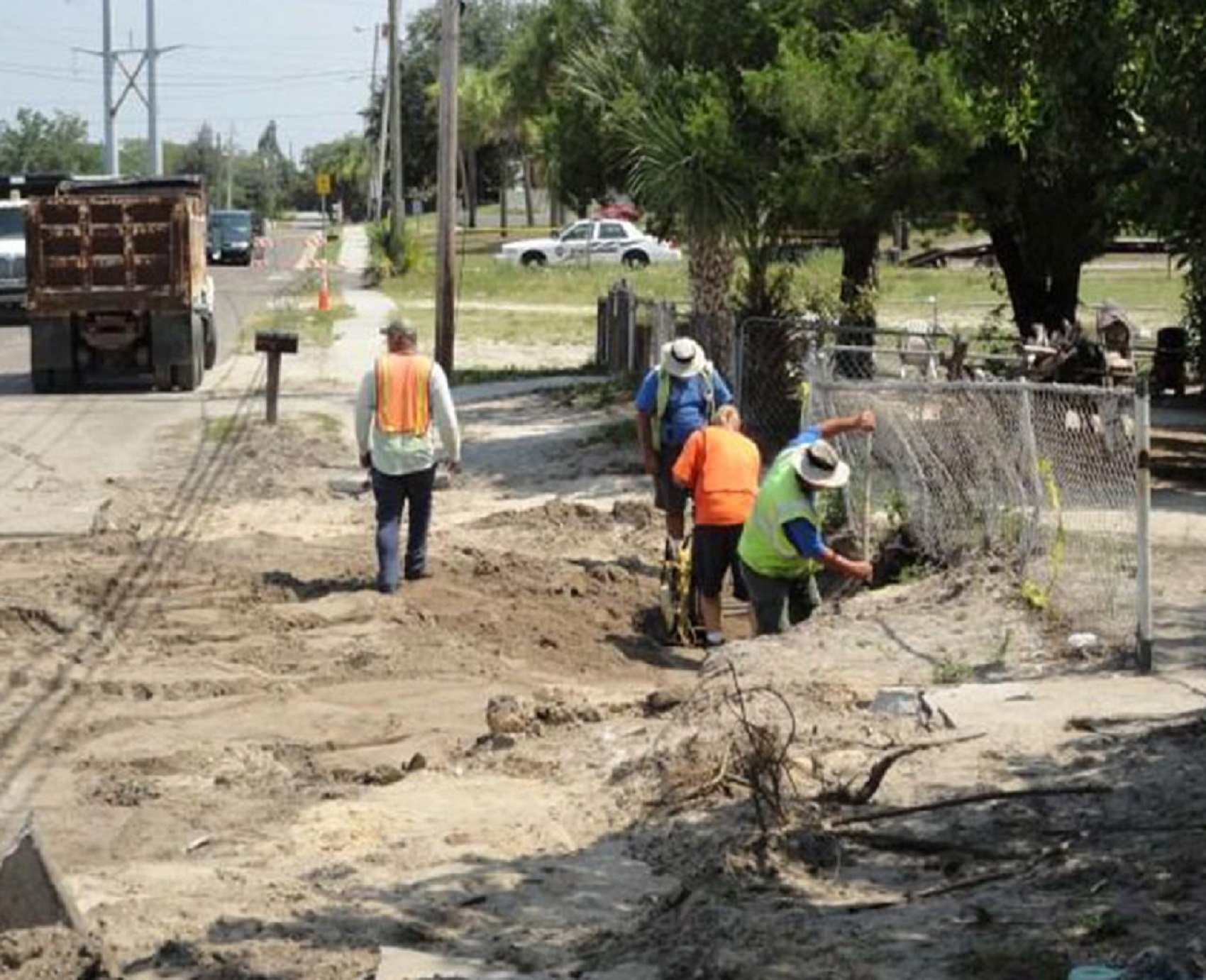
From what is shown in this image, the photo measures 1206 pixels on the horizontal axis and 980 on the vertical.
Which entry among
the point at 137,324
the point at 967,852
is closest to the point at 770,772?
the point at 967,852

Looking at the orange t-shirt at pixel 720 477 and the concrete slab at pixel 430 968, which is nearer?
the concrete slab at pixel 430 968

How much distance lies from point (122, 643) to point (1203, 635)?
6.23 m

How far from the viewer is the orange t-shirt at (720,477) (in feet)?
45.8

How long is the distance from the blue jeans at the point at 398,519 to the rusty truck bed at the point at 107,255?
49.6 feet

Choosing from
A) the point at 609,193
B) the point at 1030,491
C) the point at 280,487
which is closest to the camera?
the point at 1030,491

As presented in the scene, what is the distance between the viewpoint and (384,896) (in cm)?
827

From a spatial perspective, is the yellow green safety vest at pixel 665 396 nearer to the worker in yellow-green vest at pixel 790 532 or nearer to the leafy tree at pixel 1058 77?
the worker in yellow-green vest at pixel 790 532

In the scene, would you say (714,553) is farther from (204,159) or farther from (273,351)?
(204,159)

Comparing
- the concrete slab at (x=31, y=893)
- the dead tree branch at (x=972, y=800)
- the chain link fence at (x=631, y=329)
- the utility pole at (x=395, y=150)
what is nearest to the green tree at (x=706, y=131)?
the chain link fence at (x=631, y=329)

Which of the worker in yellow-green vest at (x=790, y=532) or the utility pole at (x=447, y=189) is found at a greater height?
the utility pole at (x=447, y=189)

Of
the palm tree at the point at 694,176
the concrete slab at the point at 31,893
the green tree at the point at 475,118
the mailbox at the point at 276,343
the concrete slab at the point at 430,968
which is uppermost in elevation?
the green tree at the point at 475,118

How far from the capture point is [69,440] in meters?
A: 24.8

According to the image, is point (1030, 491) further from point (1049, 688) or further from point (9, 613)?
point (9, 613)

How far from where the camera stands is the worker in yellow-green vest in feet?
42.4
